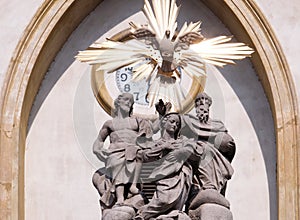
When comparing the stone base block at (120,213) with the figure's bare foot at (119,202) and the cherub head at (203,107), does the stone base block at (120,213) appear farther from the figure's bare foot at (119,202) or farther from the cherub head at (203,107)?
the cherub head at (203,107)

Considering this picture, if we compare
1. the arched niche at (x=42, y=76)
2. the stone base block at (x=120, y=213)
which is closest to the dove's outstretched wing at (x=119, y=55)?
the stone base block at (x=120, y=213)

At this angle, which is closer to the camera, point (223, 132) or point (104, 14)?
point (223, 132)

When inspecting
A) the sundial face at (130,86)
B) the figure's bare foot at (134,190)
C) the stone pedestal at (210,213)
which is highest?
the sundial face at (130,86)

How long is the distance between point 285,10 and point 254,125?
2.70 feet

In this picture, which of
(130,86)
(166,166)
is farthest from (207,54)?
(130,86)

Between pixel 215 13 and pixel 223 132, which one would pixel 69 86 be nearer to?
pixel 215 13

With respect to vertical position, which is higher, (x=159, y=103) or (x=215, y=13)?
(x=215, y=13)

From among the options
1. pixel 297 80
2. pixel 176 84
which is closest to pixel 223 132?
pixel 176 84

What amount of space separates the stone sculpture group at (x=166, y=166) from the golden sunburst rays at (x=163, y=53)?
0.20m

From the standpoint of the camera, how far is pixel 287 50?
17.2m

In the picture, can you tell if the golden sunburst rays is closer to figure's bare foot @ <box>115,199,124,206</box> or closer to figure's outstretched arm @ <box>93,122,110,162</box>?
figure's outstretched arm @ <box>93,122,110,162</box>

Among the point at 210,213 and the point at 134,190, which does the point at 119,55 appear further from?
the point at 210,213

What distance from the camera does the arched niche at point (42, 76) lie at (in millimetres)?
16922

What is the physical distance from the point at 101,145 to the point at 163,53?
0.68 m
